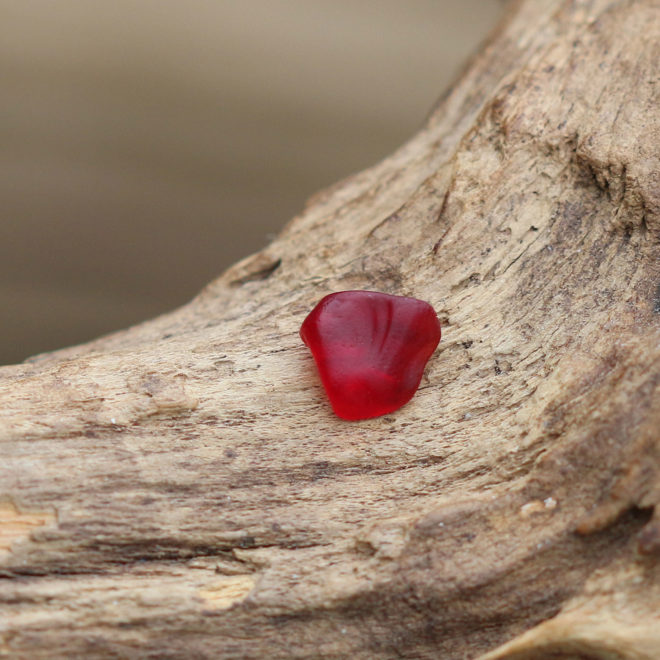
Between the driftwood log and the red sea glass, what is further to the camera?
the red sea glass

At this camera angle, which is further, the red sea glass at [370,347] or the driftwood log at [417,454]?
the red sea glass at [370,347]

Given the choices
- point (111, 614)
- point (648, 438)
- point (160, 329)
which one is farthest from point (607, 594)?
point (160, 329)

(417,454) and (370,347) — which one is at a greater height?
(370,347)

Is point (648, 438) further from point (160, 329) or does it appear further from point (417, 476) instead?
point (160, 329)
